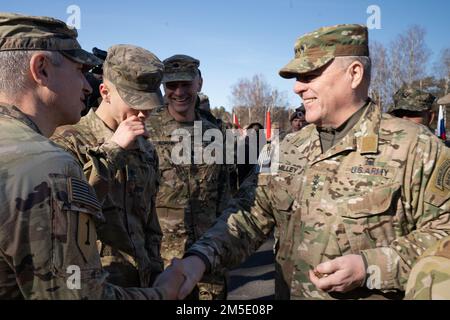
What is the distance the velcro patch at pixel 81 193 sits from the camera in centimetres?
149

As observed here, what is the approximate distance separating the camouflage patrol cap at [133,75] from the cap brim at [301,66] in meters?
0.88

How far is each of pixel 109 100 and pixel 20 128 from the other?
1.45 meters

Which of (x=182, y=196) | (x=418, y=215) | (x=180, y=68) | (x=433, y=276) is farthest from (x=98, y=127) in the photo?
(x=433, y=276)

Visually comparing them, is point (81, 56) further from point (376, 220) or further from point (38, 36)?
point (376, 220)

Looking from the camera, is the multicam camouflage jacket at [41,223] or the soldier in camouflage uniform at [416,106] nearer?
the multicam camouflage jacket at [41,223]

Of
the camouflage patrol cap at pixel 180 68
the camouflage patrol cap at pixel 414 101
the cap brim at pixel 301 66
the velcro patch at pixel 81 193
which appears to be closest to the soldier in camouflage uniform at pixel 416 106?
the camouflage patrol cap at pixel 414 101

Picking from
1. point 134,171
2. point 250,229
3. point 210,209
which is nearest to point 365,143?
point 250,229

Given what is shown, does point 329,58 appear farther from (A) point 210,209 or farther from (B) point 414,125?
(A) point 210,209

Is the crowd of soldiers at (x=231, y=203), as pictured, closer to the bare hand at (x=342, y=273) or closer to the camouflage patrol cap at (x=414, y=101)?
the bare hand at (x=342, y=273)

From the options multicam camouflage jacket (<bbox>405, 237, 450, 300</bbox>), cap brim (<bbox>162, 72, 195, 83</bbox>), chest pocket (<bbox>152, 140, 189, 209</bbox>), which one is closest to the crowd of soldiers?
multicam camouflage jacket (<bbox>405, 237, 450, 300</bbox>)

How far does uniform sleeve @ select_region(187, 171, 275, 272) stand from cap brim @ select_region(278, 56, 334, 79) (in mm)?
685

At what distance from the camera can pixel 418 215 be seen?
2.27m

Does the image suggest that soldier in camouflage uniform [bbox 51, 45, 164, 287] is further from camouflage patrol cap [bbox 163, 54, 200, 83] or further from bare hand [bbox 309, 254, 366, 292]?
camouflage patrol cap [bbox 163, 54, 200, 83]

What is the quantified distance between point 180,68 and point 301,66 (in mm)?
2243
